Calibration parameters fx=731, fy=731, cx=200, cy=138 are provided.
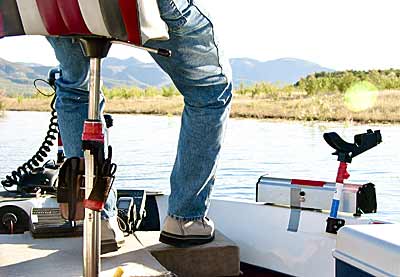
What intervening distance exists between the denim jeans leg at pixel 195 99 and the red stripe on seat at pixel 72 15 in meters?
0.40

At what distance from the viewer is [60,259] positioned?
6.46ft

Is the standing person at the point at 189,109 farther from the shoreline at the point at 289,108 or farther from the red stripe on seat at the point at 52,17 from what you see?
the shoreline at the point at 289,108

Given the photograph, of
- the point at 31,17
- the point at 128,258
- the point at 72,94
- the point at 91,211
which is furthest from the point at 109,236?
the point at 31,17

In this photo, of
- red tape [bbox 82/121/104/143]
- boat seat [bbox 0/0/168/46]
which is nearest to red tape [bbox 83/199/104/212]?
red tape [bbox 82/121/104/143]

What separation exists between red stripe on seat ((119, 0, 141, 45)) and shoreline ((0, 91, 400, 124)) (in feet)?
40.4

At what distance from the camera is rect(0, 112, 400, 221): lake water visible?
4.66m

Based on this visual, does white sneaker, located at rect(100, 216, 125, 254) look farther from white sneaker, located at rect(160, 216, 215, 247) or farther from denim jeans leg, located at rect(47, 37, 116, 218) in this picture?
white sneaker, located at rect(160, 216, 215, 247)

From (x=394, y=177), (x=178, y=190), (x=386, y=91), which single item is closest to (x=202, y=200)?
(x=178, y=190)

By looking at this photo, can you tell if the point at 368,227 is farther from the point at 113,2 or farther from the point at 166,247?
the point at 166,247

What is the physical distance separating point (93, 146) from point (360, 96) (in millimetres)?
15826

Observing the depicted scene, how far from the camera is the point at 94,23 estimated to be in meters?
1.39

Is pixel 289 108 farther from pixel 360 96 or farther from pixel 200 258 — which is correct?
pixel 200 258

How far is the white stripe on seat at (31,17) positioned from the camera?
55.9 inches

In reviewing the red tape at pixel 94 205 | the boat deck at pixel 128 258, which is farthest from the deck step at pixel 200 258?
the red tape at pixel 94 205
